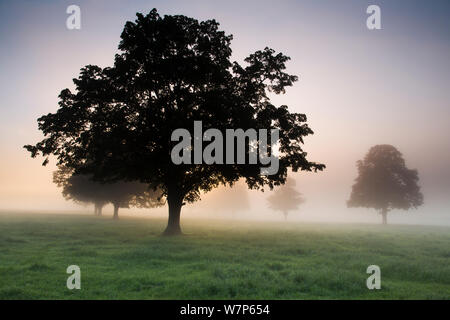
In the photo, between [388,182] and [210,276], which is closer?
[210,276]

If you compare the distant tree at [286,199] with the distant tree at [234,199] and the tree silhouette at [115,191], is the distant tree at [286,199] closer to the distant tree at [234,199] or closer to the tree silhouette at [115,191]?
the distant tree at [234,199]

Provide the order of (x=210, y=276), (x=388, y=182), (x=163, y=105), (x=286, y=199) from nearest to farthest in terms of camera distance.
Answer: (x=210, y=276)
(x=163, y=105)
(x=388, y=182)
(x=286, y=199)

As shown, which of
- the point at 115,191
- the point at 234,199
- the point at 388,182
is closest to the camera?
the point at 115,191

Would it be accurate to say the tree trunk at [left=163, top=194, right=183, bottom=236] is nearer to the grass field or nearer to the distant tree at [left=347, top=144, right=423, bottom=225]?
the grass field

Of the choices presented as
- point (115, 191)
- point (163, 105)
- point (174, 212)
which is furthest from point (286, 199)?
point (163, 105)

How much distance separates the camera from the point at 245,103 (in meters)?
26.8

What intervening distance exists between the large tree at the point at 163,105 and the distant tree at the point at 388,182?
3927 centimetres

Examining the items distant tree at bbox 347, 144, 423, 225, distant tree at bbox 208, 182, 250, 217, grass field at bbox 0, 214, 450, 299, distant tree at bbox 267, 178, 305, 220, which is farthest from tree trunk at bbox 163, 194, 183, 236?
distant tree at bbox 208, 182, 250, 217

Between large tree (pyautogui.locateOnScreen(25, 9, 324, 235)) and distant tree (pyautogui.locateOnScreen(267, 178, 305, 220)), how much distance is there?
→ 65910 millimetres

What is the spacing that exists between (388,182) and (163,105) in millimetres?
51085

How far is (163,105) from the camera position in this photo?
2703 centimetres

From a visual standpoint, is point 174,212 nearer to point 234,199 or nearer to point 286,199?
point 286,199
